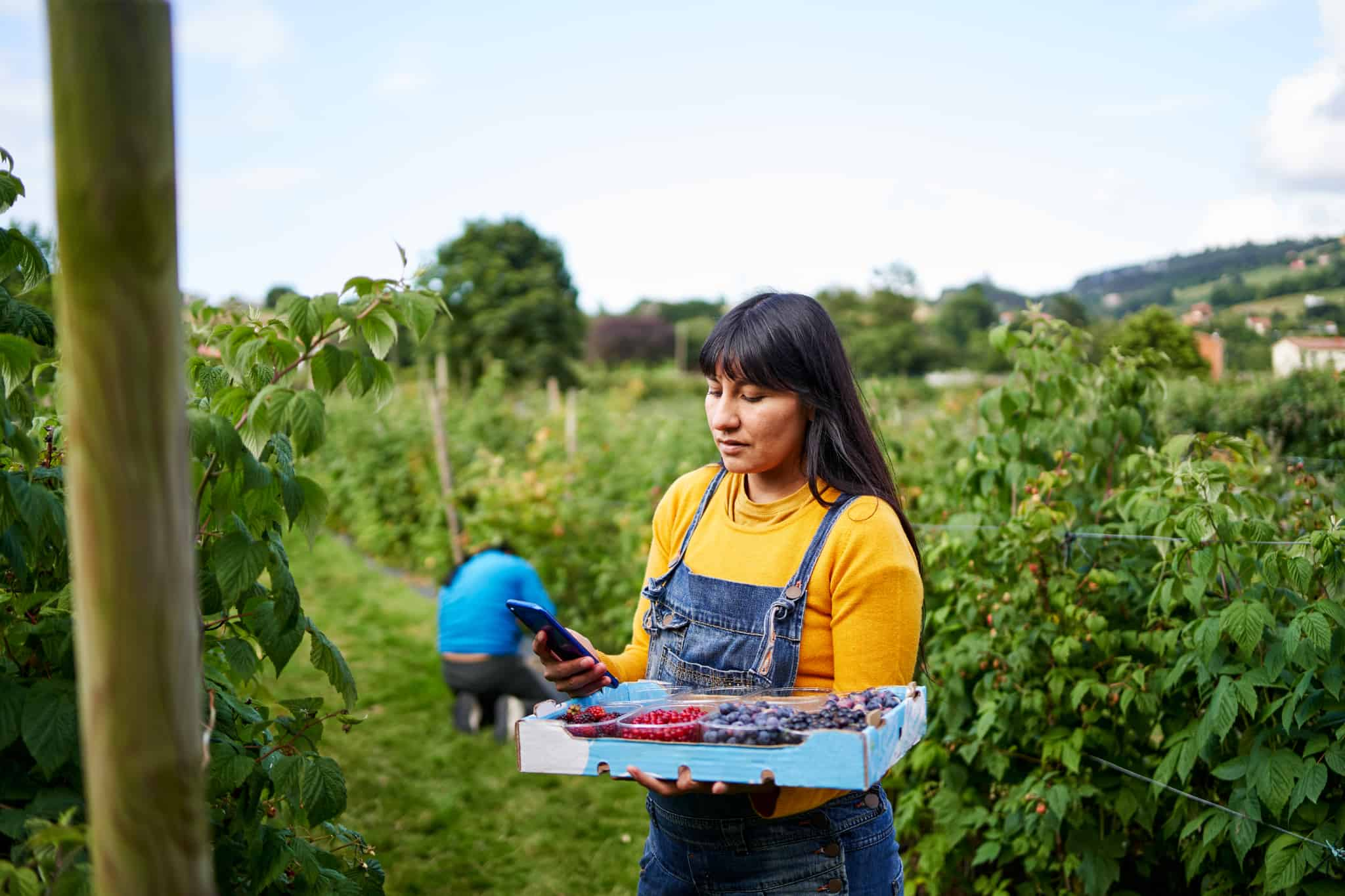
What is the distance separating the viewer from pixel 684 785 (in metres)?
1.52

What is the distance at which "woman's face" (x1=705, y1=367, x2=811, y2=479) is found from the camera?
6.19ft

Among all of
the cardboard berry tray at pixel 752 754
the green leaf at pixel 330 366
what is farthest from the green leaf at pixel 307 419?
the cardboard berry tray at pixel 752 754

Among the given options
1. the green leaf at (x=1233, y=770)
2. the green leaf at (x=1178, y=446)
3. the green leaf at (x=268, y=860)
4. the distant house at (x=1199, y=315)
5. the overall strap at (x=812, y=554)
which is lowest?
the green leaf at (x=1233, y=770)

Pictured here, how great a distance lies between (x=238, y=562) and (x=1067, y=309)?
374cm

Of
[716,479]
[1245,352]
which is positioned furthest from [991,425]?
[1245,352]

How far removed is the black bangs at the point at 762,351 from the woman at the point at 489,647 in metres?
3.61

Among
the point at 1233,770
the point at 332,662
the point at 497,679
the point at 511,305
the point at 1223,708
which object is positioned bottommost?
the point at 497,679

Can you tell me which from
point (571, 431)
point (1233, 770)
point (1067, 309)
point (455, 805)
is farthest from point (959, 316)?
point (1233, 770)

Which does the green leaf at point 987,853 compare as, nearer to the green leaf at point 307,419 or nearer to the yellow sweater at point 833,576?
the yellow sweater at point 833,576

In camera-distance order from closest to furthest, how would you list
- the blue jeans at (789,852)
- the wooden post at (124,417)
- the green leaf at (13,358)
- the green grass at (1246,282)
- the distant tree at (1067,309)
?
the wooden post at (124,417), the green leaf at (13,358), the blue jeans at (789,852), the distant tree at (1067,309), the green grass at (1246,282)

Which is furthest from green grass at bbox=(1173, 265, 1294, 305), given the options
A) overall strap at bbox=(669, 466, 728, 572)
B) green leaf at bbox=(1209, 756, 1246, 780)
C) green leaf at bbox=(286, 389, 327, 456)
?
green leaf at bbox=(286, 389, 327, 456)

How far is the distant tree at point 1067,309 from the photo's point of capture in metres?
3.76

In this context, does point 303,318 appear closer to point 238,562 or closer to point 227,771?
point 238,562

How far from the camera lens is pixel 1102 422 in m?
3.42
